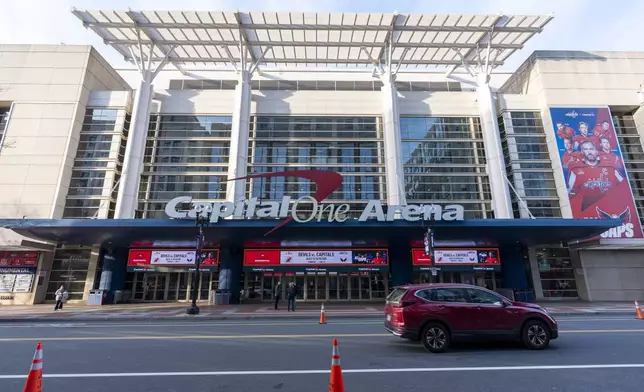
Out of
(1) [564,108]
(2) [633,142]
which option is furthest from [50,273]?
(2) [633,142]

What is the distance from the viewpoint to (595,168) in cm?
2952

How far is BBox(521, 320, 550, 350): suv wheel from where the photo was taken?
8117 mm

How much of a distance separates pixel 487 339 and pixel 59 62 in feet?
139

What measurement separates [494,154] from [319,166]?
1683 cm

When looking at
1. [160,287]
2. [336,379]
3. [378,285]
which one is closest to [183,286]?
[160,287]

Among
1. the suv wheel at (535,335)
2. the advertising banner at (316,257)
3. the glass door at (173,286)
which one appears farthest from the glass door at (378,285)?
the suv wheel at (535,335)

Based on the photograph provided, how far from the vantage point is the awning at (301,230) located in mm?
22203

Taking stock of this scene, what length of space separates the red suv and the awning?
14528 mm

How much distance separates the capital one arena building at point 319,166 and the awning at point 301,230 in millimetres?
224

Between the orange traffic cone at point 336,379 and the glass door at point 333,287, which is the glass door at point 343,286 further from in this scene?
the orange traffic cone at point 336,379

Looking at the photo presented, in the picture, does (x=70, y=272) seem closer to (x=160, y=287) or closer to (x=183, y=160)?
(x=160, y=287)

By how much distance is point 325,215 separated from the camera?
23188mm

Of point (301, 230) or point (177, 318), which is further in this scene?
point (301, 230)

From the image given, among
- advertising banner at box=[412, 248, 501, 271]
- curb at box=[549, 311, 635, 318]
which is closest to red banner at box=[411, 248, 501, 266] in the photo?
advertising banner at box=[412, 248, 501, 271]
